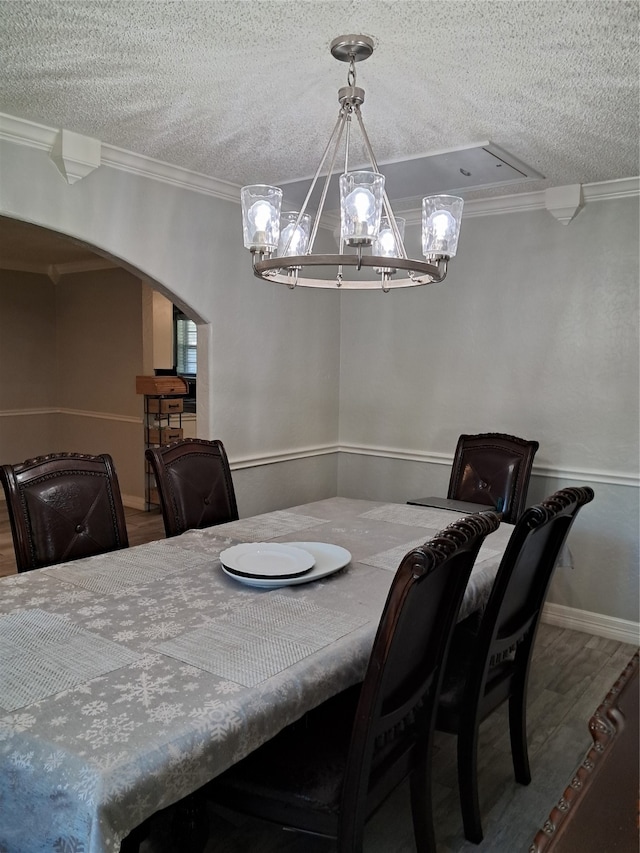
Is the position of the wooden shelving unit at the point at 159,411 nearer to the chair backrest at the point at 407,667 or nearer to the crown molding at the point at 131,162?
the crown molding at the point at 131,162

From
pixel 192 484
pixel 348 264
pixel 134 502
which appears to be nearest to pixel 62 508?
pixel 192 484

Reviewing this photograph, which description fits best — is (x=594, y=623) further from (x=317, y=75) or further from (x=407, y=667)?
(x=317, y=75)

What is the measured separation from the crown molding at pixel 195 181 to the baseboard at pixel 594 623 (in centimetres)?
222

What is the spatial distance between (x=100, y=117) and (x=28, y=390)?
473 cm

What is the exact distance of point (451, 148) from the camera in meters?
2.90

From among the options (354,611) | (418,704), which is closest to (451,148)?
(354,611)

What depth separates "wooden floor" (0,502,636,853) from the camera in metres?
1.95

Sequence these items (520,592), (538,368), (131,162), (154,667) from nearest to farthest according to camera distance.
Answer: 1. (154,667)
2. (520,592)
3. (131,162)
4. (538,368)

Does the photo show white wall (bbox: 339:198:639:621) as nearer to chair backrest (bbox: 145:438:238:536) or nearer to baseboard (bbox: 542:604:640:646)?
baseboard (bbox: 542:604:640:646)

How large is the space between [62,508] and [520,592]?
59.7 inches

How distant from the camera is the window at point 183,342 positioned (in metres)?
6.20

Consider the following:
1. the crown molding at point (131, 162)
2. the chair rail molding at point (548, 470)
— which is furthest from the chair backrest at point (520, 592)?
the crown molding at point (131, 162)

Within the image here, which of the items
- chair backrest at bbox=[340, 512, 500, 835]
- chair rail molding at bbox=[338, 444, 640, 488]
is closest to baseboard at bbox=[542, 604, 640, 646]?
chair rail molding at bbox=[338, 444, 640, 488]

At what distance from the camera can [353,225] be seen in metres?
1.84
